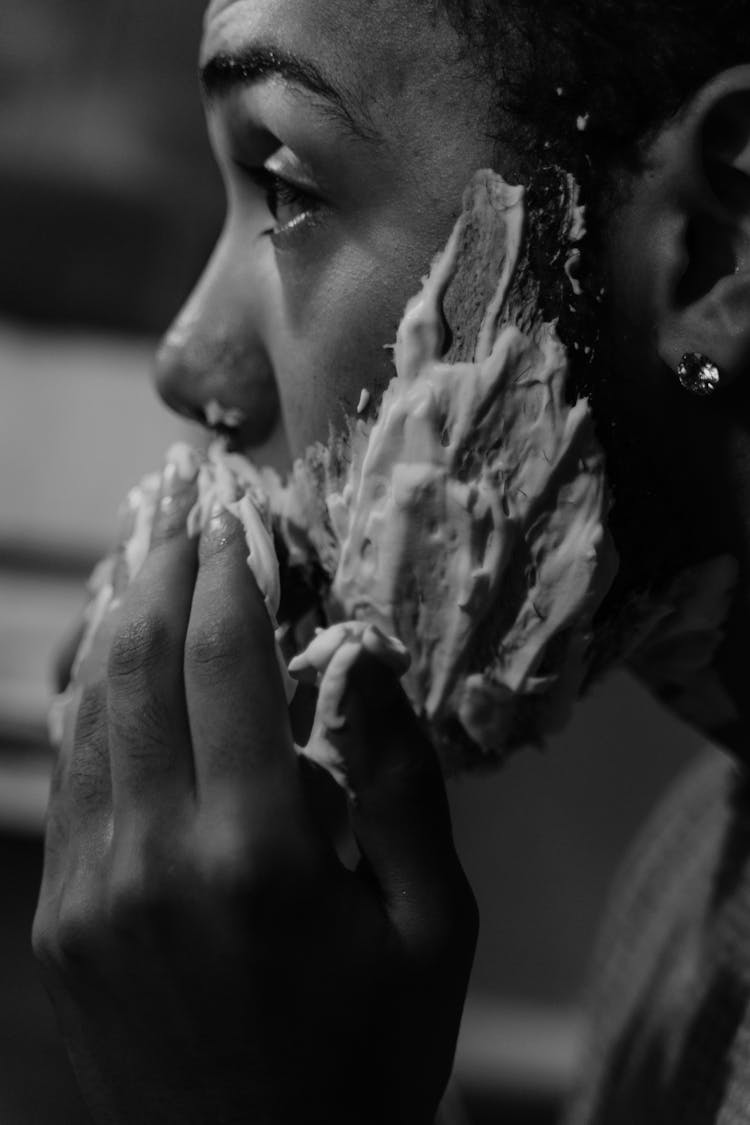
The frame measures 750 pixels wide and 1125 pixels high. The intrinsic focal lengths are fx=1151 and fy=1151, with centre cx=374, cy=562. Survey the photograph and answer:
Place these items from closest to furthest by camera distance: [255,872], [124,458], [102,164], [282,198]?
1. [255,872]
2. [282,198]
3. [102,164]
4. [124,458]

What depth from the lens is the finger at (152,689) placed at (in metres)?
0.50

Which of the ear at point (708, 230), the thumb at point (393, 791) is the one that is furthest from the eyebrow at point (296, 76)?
the thumb at point (393, 791)

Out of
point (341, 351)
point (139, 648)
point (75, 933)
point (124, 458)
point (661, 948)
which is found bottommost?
point (124, 458)

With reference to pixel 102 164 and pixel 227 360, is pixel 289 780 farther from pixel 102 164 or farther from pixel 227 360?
pixel 102 164

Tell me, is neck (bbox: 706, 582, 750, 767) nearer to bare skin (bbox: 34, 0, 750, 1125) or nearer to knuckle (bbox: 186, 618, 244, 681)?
bare skin (bbox: 34, 0, 750, 1125)

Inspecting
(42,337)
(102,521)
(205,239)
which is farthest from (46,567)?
(205,239)

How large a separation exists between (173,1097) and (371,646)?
0.21 metres

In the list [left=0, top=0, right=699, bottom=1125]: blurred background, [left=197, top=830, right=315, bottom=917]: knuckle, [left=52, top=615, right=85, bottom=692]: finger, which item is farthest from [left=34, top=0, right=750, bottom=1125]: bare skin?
[left=0, top=0, right=699, bottom=1125]: blurred background

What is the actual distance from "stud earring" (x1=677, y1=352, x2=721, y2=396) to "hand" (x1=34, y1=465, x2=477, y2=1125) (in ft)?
0.64

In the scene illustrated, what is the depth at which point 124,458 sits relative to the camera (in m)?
1.62

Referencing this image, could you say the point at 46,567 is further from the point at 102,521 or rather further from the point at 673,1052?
the point at 673,1052

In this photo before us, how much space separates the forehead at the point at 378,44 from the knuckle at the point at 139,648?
26cm

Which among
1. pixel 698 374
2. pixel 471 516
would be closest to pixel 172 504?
pixel 471 516

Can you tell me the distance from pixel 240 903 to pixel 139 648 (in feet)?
0.40
